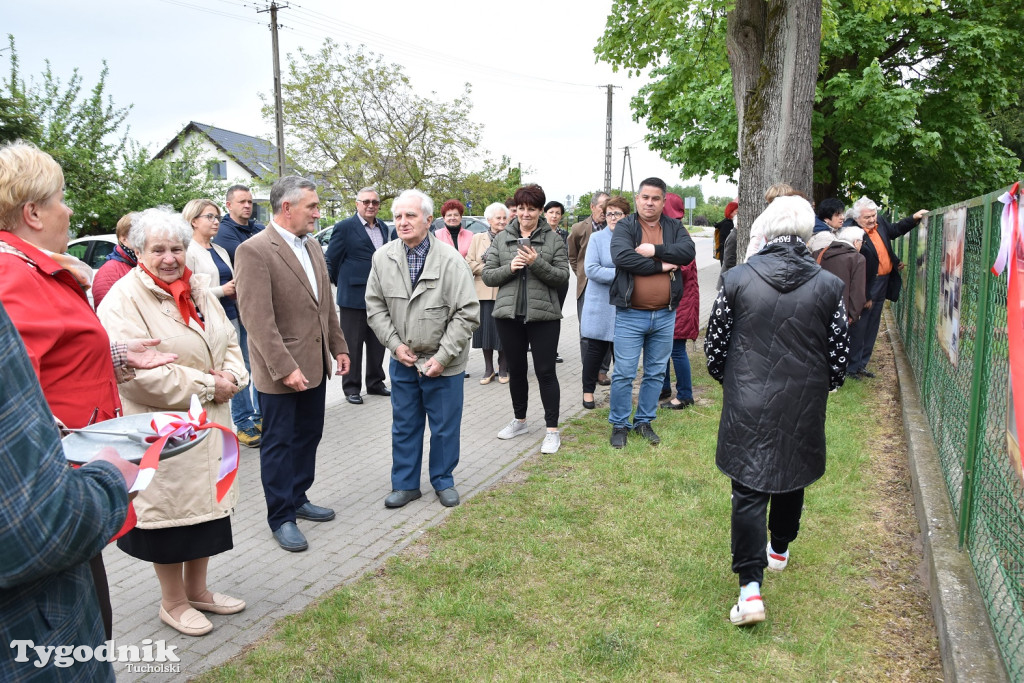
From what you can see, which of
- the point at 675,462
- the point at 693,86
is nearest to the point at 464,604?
the point at 675,462

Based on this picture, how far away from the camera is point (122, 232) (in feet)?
17.4

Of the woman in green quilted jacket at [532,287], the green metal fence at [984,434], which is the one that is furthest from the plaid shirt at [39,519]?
the woman in green quilted jacket at [532,287]

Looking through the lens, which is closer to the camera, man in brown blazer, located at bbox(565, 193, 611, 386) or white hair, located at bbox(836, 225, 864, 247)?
white hair, located at bbox(836, 225, 864, 247)

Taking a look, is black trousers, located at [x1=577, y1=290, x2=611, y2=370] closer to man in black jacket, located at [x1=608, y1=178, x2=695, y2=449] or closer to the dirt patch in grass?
man in black jacket, located at [x1=608, y1=178, x2=695, y2=449]

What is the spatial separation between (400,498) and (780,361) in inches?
107

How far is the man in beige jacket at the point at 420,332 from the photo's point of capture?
470cm

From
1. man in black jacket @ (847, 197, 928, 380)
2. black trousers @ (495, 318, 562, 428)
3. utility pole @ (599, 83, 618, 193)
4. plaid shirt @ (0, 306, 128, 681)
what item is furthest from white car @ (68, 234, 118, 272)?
utility pole @ (599, 83, 618, 193)

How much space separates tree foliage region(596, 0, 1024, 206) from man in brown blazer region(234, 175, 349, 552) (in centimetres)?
1343

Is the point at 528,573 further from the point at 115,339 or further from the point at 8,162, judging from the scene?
the point at 8,162

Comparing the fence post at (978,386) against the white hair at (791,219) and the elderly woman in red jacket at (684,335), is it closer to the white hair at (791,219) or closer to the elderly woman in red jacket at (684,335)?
the white hair at (791,219)

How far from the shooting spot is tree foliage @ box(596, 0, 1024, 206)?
1725 centimetres

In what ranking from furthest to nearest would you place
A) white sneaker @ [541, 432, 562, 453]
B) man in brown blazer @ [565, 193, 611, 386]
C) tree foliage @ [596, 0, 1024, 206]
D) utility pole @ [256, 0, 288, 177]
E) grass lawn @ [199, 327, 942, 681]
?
1. utility pole @ [256, 0, 288, 177]
2. tree foliage @ [596, 0, 1024, 206]
3. man in brown blazer @ [565, 193, 611, 386]
4. white sneaker @ [541, 432, 562, 453]
5. grass lawn @ [199, 327, 942, 681]

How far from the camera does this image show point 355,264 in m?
7.56

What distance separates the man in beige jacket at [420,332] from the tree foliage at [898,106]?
1281cm
